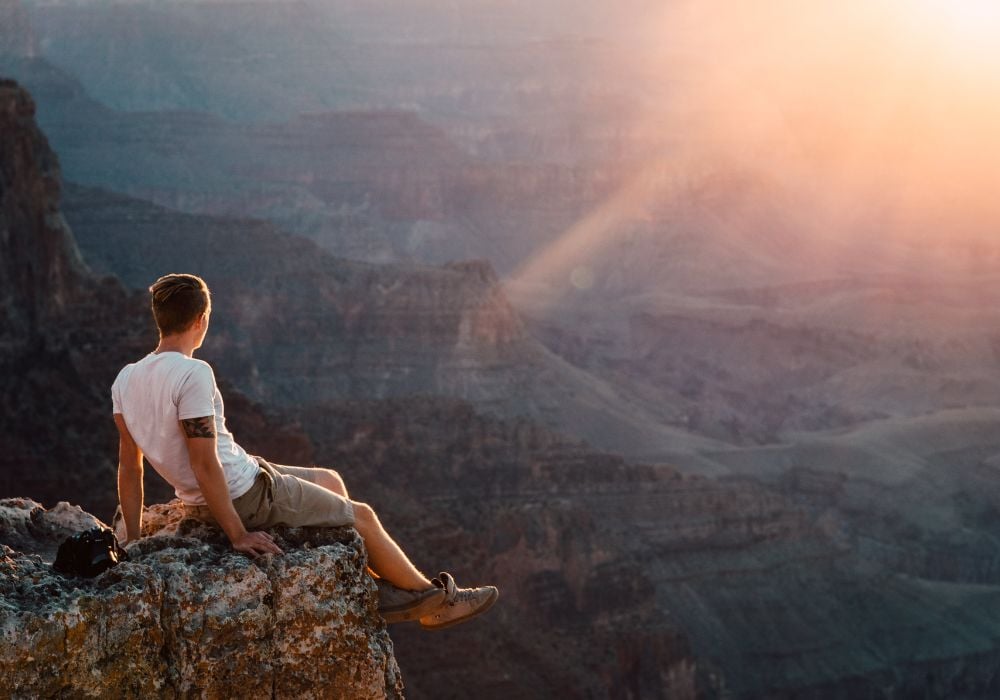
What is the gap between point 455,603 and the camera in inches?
342

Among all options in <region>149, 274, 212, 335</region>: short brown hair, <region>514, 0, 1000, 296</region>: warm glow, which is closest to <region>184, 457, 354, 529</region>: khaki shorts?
<region>149, 274, 212, 335</region>: short brown hair

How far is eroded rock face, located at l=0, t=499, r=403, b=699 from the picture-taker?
6559mm

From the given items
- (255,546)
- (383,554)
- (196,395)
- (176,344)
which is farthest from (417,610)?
(176,344)

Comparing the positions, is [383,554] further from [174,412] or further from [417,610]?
[174,412]

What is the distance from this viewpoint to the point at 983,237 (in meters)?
116

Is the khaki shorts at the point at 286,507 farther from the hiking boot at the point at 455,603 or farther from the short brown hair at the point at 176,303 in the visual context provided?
the hiking boot at the point at 455,603

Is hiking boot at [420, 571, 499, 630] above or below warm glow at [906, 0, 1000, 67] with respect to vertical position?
below

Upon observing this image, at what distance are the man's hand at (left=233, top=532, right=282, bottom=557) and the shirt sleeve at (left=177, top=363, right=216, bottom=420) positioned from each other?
661 millimetres

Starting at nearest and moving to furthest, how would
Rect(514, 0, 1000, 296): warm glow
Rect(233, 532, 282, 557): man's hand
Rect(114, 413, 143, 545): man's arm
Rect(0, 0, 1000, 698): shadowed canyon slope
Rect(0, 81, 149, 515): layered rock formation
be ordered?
1. Rect(233, 532, 282, 557): man's hand
2. Rect(114, 413, 143, 545): man's arm
3. Rect(0, 81, 149, 515): layered rock formation
4. Rect(0, 0, 1000, 698): shadowed canyon slope
5. Rect(514, 0, 1000, 296): warm glow

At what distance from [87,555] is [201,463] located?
83 cm

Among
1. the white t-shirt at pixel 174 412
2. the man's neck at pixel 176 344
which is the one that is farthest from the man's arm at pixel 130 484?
the man's neck at pixel 176 344

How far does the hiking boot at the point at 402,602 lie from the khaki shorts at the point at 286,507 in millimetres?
611

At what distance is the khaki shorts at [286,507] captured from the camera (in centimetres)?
763

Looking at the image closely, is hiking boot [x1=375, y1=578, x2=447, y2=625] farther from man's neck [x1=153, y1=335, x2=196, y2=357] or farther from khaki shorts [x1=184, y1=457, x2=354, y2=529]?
man's neck [x1=153, y1=335, x2=196, y2=357]
